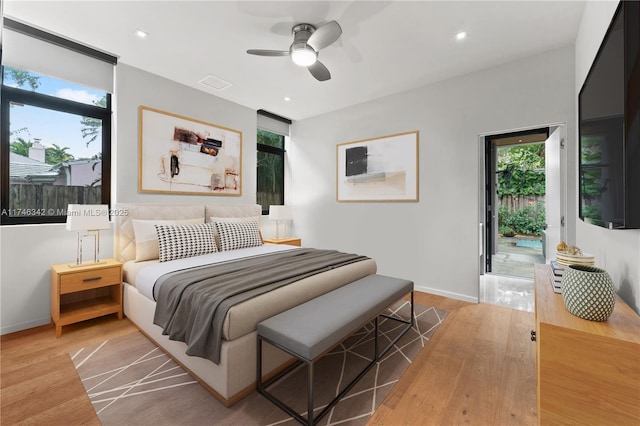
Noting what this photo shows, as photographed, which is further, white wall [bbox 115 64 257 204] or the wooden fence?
white wall [bbox 115 64 257 204]

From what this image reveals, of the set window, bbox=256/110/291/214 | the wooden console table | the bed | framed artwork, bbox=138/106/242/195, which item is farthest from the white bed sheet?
the wooden console table

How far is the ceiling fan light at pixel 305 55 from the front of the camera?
2.46 metres

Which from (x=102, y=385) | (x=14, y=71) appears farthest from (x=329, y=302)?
(x=14, y=71)

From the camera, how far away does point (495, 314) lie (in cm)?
302

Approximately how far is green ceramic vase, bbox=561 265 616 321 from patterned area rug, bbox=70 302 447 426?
1178mm

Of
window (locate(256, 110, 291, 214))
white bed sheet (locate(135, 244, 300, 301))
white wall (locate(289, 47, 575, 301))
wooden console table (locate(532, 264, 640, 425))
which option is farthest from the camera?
window (locate(256, 110, 291, 214))

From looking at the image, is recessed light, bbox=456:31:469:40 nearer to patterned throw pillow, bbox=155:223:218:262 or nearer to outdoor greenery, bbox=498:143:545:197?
patterned throw pillow, bbox=155:223:218:262

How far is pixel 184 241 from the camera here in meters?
Result: 2.98

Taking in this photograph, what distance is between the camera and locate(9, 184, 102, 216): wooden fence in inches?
104

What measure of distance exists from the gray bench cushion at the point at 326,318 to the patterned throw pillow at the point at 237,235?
5.41ft

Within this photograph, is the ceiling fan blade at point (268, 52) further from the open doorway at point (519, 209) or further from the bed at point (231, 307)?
the open doorway at point (519, 209)

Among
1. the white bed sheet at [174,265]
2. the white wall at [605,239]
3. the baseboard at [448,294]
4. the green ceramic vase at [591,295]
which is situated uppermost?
the white wall at [605,239]

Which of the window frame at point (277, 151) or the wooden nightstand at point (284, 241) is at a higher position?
the window frame at point (277, 151)

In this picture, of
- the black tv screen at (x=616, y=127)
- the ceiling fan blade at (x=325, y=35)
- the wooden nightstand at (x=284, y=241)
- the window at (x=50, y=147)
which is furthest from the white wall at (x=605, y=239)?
the window at (x=50, y=147)
